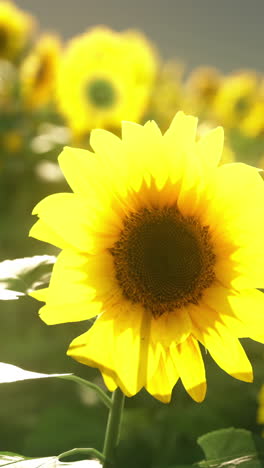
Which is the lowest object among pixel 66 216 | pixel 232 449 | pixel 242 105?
pixel 232 449

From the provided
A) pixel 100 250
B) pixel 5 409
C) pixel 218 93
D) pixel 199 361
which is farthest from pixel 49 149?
pixel 218 93

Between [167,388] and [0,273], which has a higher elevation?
[0,273]

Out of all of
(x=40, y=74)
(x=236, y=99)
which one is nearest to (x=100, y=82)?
(x=40, y=74)

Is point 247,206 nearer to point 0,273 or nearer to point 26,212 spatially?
point 0,273

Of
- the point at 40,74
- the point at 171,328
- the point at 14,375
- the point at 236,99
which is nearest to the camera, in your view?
the point at 14,375

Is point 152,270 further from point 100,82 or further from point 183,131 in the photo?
point 100,82
